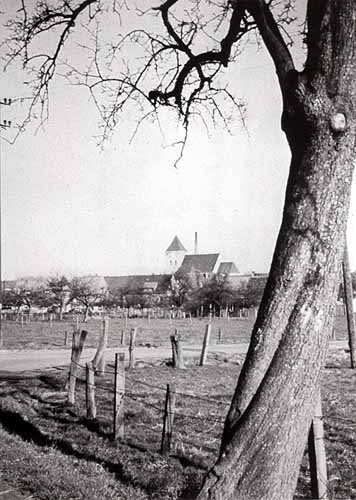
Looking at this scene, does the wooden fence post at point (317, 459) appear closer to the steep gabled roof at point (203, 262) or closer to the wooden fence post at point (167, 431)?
the wooden fence post at point (167, 431)

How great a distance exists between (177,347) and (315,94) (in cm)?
1324

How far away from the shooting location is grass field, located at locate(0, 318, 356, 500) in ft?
18.5

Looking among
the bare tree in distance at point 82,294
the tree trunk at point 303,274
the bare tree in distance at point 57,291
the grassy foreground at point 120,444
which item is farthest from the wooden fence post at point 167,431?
the bare tree in distance at point 57,291

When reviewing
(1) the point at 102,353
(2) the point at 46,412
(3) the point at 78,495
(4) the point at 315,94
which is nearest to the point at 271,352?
(4) the point at 315,94

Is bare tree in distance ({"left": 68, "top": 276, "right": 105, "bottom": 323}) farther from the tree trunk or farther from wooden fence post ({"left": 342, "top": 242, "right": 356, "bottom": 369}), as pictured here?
the tree trunk

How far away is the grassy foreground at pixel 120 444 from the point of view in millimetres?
5629

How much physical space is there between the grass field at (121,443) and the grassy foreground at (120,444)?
12mm

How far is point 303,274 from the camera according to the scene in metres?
3.91

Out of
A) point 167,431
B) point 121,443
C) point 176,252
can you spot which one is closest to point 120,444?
point 121,443

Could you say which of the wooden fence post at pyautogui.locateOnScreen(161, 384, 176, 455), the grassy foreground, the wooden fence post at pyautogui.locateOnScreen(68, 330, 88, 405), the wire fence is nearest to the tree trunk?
the grassy foreground

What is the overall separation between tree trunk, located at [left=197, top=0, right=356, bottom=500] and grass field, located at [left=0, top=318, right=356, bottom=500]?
213 cm

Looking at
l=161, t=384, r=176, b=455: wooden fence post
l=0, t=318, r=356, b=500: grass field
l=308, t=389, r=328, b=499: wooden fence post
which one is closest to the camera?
l=308, t=389, r=328, b=499: wooden fence post

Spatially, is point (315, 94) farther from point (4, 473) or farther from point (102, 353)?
point (102, 353)

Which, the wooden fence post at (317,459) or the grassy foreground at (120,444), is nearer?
the wooden fence post at (317,459)
